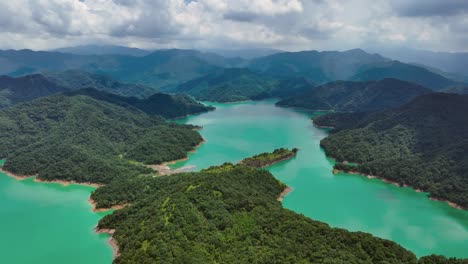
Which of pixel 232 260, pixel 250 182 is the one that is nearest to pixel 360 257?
pixel 232 260

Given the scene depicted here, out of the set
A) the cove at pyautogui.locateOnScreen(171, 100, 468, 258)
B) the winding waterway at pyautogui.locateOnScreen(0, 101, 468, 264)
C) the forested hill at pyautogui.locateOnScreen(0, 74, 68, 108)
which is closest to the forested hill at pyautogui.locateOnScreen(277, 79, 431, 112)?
the cove at pyautogui.locateOnScreen(171, 100, 468, 258)

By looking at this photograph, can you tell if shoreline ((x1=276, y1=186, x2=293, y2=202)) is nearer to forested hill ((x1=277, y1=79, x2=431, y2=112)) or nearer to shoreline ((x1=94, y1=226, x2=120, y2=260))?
shoreline ((x1=94, y1=226, x2=120, y2=260))

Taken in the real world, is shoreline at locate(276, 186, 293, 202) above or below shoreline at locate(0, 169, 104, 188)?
above

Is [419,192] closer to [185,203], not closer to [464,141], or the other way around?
[464,141]

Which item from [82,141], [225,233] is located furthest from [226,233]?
[82,141]

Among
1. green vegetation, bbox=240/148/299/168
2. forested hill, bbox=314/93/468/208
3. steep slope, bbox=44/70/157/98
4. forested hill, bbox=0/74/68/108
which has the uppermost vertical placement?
forested hill, bbox=314/93/468/208

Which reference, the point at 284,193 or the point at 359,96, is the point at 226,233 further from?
the point at 359,96
